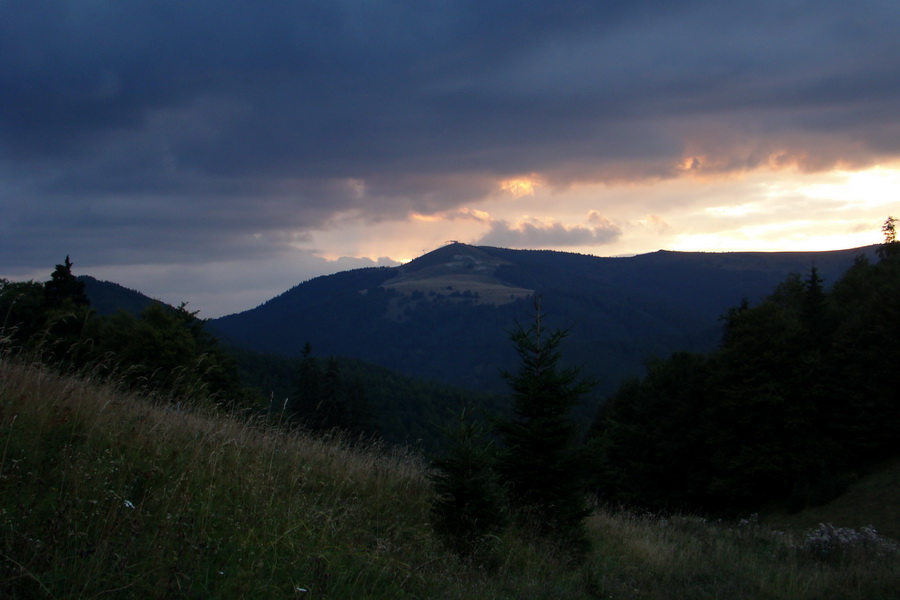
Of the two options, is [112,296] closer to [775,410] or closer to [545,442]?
[775,410]

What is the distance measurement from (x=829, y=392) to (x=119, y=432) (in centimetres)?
3898

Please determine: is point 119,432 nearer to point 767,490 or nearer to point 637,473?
point 767,490

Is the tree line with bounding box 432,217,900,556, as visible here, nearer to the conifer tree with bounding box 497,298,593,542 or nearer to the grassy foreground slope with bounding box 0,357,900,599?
the conifer tree with bounding box 497,298,593,542

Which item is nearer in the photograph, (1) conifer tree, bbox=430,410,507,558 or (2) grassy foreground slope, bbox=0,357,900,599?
(2) grassy foreground slope, bbox=0,357,900,599

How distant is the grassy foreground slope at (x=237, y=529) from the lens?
373cm

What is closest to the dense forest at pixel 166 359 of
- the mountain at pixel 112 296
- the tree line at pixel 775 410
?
the tree line at pixel 775 410

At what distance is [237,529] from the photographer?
4.65m

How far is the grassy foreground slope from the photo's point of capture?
3727mm

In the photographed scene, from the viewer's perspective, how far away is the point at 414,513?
738cm

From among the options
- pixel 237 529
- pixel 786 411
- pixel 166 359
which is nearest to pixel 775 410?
pixel 786 411

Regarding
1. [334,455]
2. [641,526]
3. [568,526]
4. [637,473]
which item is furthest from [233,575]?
[637,473]

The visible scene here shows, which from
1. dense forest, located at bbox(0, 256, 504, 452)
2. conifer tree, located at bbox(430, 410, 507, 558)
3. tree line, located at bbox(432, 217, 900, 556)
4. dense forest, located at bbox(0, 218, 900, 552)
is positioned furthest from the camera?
tree line, located at bbox(432, 217, 900, 556)

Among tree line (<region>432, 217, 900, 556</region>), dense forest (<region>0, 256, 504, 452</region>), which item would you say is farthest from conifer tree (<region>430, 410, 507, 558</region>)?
tree line (<region>432, 217, 900, 556</region>)

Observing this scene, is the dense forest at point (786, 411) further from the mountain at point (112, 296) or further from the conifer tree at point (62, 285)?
the mountain at point (112, 296)
